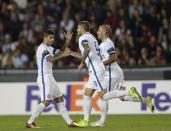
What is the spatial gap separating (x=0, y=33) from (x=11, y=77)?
10.4 feet

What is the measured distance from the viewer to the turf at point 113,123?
1614 cm

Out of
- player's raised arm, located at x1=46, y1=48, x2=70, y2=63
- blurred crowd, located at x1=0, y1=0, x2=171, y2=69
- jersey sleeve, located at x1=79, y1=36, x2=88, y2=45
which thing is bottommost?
player's raised arm, located at x1=46, y1=48, x2=70, y2=63

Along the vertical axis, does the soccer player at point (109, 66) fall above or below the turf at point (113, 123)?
above

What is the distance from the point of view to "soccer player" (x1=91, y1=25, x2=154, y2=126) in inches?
664

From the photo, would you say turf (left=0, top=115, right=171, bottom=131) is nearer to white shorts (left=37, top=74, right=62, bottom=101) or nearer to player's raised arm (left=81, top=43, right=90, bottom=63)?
white shorts (left=37, top=74, right=62, bottom=101)

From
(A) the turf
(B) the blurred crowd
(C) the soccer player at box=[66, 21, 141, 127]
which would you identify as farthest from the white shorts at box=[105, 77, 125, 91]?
(B) the blurred crowd

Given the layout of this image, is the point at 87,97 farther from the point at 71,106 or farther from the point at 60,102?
the point at 71,106

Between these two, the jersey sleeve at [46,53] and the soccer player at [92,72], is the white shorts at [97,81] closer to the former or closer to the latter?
the soccer player at [92,72]

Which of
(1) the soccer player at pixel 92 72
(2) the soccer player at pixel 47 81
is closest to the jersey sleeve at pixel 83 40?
(1) the soccer player at pixel 92 72

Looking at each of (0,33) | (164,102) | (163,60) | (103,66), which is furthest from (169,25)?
(103,66)

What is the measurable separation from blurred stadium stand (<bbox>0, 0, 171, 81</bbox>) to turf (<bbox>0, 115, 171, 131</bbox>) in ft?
9.31

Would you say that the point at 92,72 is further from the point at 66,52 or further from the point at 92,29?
the point at 92,29

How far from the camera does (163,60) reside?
2466cm

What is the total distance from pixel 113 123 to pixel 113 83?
1443 mm
